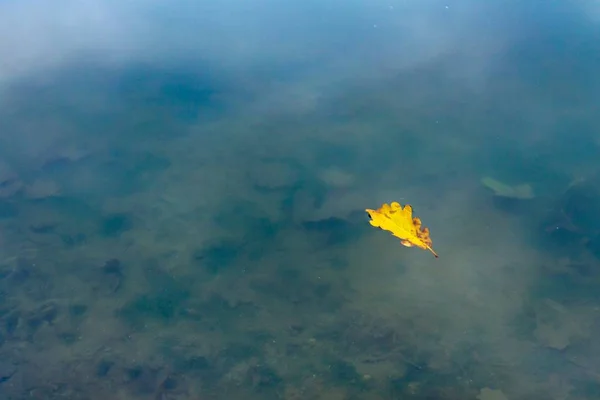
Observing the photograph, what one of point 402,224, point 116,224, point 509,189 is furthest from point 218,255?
point 509,189

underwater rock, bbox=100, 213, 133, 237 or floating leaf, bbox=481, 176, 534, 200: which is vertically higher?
floating leaf, bbox=481, 176, 534, 200

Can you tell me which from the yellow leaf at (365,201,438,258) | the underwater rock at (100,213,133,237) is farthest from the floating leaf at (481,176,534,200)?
the underwater rock at (100,213,133,237)

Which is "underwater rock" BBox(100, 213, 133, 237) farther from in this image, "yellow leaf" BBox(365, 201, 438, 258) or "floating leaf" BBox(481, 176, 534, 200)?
"floating leaf" BBox(481, 176, 534, 200)

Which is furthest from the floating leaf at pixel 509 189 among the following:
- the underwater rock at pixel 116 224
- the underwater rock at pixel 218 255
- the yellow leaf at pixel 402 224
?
the underwater rock at pixel 116 224

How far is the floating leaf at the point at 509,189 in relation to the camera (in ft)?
13.0

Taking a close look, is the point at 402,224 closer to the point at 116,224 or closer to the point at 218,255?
the point at 218,255

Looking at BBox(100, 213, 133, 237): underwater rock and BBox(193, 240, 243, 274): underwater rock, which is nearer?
BBox(193, 240, 243, 274): underwater rock

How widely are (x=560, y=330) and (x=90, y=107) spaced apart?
13.3ft

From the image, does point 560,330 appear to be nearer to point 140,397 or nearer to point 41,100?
point 140,397

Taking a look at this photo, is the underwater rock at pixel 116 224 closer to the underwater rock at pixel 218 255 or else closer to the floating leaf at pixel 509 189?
the underwater rock at pixel 218 255

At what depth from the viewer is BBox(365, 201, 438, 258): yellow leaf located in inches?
144

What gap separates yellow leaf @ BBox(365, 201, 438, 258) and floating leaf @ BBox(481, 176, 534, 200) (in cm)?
66

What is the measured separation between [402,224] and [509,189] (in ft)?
2.93

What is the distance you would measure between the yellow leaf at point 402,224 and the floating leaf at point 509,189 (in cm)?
66
